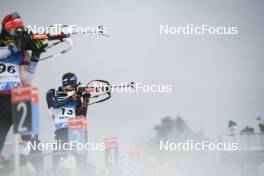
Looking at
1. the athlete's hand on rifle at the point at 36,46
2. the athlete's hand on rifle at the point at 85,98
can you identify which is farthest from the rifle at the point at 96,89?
the athlete's hand on rifle at the point at 36,46

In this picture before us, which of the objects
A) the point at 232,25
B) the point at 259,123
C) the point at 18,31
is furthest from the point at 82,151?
the point at 259,123

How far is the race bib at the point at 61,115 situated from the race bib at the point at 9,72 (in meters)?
2.69

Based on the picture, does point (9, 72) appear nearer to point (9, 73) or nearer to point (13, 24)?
Result: point (9, 73)

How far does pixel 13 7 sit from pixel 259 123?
33.6 feet

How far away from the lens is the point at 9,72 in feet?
26.7

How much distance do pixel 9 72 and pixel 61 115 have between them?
2772mm

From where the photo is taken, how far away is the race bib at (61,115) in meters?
10.8

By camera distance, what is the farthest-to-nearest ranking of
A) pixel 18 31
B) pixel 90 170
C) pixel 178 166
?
1. pixel 178 166
2. pixel 90 170
3. pixel 18 31

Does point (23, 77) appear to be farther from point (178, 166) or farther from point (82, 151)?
point (178, 166)

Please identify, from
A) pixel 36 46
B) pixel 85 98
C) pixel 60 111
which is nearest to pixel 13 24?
pixel 36 46

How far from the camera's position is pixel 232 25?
17.4 meters

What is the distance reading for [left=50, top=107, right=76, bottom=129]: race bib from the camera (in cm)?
1080

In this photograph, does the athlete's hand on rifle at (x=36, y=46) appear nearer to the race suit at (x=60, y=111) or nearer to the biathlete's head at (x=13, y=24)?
the biathlete's head at (x=13, y=24)

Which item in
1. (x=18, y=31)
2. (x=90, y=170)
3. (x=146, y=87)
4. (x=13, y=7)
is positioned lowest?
(x=90, y=170)
